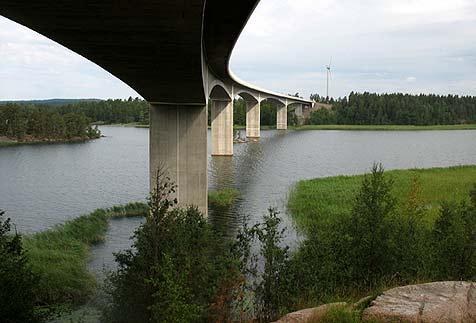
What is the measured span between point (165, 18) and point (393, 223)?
8431 millimetres

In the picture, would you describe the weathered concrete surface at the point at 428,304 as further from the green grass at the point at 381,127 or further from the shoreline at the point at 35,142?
the green grass at the point at 381,127

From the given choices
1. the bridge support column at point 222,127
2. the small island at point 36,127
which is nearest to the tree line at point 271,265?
the bridge support column at point 222,127

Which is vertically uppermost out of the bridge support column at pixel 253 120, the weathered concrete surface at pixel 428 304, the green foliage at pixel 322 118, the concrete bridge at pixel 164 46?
the green foliage at pixel 322 118

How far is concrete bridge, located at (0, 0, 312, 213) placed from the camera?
356 inches

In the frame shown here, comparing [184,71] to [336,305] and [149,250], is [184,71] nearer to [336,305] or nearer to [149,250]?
[149,250]

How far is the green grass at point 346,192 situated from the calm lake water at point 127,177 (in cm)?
113

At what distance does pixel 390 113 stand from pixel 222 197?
419ft

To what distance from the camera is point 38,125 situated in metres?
87.8

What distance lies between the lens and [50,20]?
9.84 metres

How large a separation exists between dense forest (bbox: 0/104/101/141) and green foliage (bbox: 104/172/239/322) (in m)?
79.4

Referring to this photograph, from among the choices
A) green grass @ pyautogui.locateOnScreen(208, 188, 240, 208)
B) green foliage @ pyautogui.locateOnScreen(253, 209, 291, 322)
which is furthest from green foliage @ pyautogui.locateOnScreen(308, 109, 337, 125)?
green foliage @ pyautogui.locateOnScreen(253, 209, 291, 322)

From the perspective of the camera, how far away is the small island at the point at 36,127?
84.7 m

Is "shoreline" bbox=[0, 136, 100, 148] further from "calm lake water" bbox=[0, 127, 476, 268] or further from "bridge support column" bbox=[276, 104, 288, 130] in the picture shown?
"bridge support column" bbox=[276, 104, 288, 130]

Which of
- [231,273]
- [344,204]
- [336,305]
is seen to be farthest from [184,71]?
[344,204]
